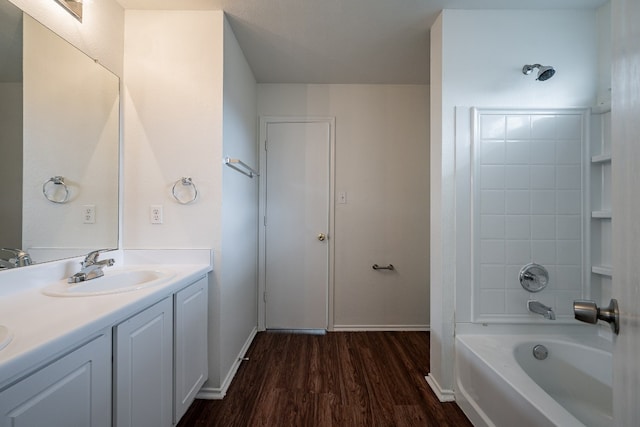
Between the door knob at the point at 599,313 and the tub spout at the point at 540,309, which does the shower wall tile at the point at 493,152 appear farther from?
the door knob at the point at 599,313

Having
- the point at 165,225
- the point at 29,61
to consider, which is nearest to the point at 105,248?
the point at 165,225

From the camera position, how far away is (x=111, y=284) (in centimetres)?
130

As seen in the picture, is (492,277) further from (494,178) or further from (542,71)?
(542,71)

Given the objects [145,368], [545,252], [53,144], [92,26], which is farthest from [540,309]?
[92,26]

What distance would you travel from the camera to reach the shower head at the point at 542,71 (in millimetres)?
1468

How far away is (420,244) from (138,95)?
2.52m

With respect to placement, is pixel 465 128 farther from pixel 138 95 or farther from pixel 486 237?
pixel 138 95

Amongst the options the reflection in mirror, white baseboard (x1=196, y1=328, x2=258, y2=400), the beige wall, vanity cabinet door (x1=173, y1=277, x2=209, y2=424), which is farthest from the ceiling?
white baseboard (x1=196, y1=328, x2=258, y2=400)

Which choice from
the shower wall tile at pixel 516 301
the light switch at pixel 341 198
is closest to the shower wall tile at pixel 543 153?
the shower wall tile at pixel 516 301

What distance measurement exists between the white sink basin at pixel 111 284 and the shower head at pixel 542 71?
91.1 inches

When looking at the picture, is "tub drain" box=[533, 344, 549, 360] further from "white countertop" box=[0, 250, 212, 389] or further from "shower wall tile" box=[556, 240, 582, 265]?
"white countertop" box=[0, 250, 212, 389]

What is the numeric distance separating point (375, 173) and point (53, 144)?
224 centimetres

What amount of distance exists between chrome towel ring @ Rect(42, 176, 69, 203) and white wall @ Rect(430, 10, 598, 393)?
206 cm

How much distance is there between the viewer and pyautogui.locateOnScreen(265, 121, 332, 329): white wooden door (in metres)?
2.50
